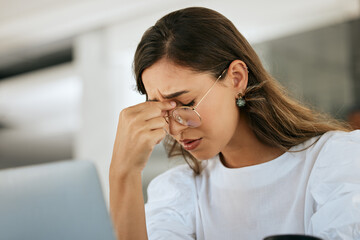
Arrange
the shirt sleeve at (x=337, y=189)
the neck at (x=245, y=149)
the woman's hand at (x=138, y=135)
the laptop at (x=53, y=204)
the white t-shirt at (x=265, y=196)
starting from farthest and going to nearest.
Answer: the neck at (x=245, y=149)
the woman's hand at (x=138, y=135)
the white t-shirt at (x=265, y=196)
the shirt sleeve at (x=337, y=189)
the laptop at (x=53, y=204)

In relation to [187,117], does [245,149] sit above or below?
below

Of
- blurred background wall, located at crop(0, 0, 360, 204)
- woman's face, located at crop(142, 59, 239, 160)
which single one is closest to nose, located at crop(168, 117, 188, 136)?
woman's face, located at crop(142, 59, 239, 160)

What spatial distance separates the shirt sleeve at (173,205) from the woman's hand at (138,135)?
260 mm

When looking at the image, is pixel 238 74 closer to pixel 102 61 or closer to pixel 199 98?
pixel 199 98

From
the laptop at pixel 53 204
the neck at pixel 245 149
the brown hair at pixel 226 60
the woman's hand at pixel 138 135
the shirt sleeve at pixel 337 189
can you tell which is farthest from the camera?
the neck at pixel 245 149

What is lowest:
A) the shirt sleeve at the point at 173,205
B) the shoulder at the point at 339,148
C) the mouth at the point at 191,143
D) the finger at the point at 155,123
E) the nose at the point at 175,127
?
the shirt sleeve at the point at 173,205

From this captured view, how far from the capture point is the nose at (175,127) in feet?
4.00

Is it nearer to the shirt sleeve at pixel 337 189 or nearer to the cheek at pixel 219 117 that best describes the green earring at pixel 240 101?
the cheek at pixel 219 117

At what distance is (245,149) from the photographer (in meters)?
1.36

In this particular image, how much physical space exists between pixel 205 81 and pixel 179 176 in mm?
384

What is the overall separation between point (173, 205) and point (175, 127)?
0.28 metres

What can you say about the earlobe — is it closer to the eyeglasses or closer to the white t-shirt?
the eyeglasses

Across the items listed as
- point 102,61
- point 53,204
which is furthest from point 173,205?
point 102,61

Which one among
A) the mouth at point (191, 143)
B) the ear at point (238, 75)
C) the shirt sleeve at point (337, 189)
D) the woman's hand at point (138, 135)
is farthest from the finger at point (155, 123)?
the shirt sleeve at point (337, 189)
